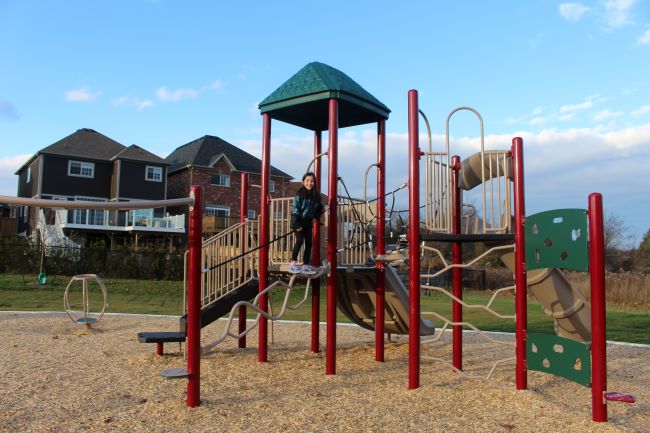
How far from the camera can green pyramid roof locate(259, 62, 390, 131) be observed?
21.7ft

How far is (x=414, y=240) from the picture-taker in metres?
5.78

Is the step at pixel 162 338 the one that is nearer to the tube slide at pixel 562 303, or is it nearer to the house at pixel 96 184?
the tube slide at pixel 562 303

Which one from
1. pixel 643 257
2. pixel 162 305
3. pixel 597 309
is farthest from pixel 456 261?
pixel 643 257

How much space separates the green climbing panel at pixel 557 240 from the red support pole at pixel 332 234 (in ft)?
7.38

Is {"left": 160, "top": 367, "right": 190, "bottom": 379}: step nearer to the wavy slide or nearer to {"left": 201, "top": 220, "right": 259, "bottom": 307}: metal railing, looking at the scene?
{"left": 201, "top": 220, "right": 259, "bottom": 307}: metal railing

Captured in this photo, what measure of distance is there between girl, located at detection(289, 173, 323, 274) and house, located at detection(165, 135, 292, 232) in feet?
89.6

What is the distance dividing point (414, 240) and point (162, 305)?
12.6 meters

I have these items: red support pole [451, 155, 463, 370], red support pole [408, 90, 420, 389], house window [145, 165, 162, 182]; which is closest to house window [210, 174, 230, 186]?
house window [145, 165, 162, 182]

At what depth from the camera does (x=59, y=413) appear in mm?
4672

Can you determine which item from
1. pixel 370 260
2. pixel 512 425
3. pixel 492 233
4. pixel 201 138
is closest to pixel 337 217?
pixel 370 260

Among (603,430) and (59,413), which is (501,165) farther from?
(59,413)

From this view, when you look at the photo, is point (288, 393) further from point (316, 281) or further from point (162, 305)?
point (162, 305)

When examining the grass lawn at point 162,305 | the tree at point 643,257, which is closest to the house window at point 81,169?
the grass lawn at point 162,305

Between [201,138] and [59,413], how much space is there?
3665cm
